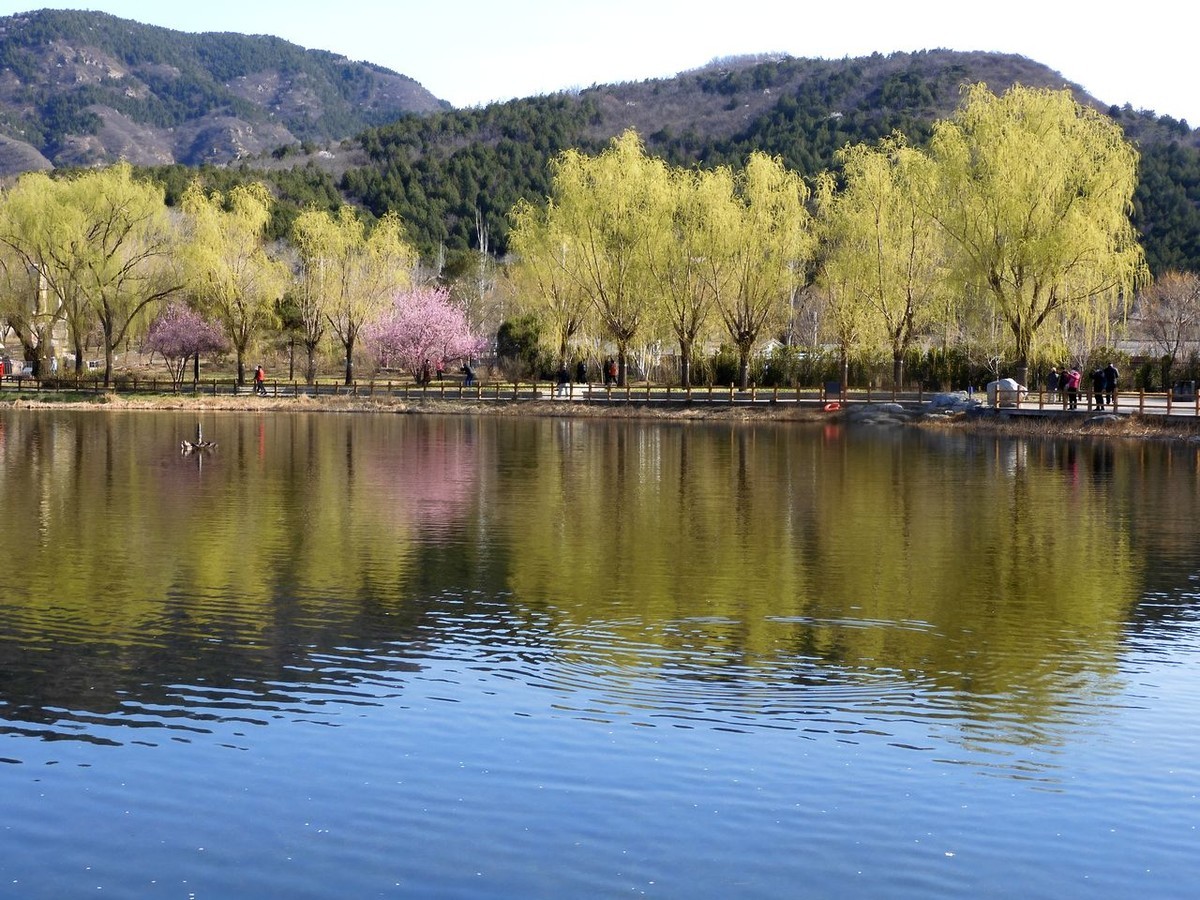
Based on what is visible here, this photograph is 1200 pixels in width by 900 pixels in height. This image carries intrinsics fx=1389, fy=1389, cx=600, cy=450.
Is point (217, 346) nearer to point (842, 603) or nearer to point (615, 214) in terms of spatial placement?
point (615, 214)

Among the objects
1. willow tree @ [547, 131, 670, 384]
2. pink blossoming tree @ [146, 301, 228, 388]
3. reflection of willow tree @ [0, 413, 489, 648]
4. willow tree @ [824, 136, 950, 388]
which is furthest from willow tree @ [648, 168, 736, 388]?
pink blossoming tree @ [146, 301, 228, 388]

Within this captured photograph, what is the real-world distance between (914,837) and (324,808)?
168 inches

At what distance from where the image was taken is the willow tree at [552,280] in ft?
242

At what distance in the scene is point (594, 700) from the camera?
13.3m

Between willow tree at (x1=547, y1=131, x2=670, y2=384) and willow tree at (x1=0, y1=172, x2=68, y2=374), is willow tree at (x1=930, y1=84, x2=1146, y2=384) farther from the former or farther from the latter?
willow tree at (x1=0, y1=172, x2=68, y2=374)

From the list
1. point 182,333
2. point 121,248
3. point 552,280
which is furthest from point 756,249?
point 182,333

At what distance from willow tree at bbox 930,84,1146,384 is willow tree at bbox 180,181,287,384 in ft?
126

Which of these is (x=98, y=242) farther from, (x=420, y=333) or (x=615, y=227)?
(x=615, y=227)

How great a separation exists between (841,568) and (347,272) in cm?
6438

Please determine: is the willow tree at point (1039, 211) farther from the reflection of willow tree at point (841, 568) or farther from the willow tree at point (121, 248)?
the willow tree at point (121, 248)

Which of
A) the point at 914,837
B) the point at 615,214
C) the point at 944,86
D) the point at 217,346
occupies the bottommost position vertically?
the point at 914,837

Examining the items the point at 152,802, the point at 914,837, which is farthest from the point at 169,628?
the point at 914,837

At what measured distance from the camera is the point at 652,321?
72250 millimetres

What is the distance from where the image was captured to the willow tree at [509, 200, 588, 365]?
73.8 meters
